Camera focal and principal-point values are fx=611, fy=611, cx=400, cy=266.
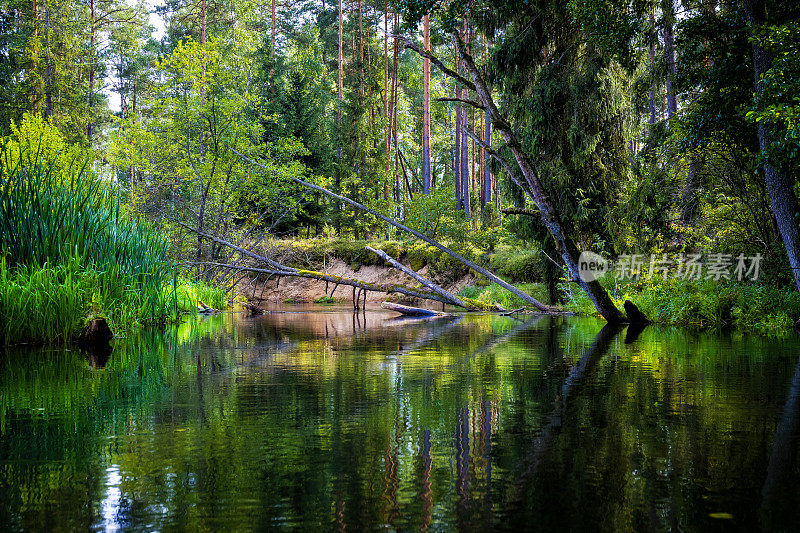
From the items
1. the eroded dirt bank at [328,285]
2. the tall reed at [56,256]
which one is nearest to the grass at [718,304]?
the tall reed at [56,256]

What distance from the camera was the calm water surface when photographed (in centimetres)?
180

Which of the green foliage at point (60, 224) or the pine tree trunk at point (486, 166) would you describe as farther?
the pine tree trunk at point (486, 166)

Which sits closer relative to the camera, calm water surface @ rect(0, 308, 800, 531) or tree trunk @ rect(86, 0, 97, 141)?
calm water surface @ rect(0, 308, 800, 531)

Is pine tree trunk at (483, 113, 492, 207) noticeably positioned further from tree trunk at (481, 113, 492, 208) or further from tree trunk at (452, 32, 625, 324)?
tree trunk at (452, 32, 625, 324)

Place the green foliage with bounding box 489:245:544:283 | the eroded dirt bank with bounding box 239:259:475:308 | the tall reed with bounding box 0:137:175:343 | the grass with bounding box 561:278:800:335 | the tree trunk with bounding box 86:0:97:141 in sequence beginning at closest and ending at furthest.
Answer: the tall reed with bounding box 0:137:175:343 < the grass with bounding box 561:278:800:335 < the green foliage with bounding box 489:245:544:283 < the eroded dirt bank with bounding box 239:259:475:308 < the tree trunk with bounding box 86:0:97:141

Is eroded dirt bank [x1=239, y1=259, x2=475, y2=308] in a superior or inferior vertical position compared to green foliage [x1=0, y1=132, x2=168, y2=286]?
inferior

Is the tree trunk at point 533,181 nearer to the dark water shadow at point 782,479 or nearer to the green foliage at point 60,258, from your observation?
the green foliage at point 60,258

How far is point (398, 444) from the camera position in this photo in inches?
102

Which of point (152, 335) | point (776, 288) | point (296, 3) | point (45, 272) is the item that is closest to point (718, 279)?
point (776, 288)

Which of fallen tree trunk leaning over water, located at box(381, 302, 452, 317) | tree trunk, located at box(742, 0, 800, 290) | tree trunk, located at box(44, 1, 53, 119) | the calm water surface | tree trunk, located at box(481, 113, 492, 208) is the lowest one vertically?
fallen tree trunk leaning over water, located at box(381, 302, 452, 317)

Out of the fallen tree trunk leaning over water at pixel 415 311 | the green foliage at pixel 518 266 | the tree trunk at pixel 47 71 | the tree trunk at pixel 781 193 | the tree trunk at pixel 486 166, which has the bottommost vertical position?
the fallen tree trunk leaning over water at pixel 415 311

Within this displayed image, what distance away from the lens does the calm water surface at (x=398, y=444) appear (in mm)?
1803

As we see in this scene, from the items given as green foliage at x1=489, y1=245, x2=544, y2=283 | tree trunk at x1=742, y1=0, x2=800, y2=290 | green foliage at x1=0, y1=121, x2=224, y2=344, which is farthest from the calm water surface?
green foliage at x1=489, y1=245, x2=544, y2=283

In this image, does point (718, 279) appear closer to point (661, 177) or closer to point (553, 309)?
point (661, 177)
